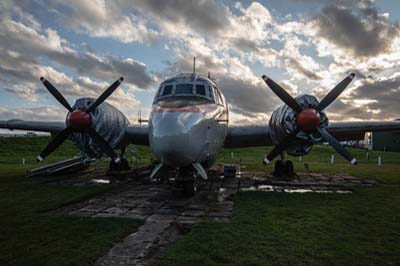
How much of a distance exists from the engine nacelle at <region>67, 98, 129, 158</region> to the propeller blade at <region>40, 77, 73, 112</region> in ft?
1.15

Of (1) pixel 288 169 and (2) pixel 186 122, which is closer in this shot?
(2) pixel 186 122

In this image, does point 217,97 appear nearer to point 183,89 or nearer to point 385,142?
point 183,89

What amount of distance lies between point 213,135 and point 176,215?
3405mm

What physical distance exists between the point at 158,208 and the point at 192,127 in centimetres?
253

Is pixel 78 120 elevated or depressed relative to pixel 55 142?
elevated

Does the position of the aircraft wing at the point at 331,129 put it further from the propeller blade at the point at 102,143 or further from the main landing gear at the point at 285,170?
the propeller blade at the point at 102,143

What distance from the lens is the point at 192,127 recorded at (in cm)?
906

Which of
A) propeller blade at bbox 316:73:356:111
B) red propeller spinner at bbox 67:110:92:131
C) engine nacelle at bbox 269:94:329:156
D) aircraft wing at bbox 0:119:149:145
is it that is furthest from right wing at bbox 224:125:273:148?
red propeller spinner at bbox 67:110:92:131

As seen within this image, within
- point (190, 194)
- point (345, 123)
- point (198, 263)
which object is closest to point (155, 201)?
point (190, 194)

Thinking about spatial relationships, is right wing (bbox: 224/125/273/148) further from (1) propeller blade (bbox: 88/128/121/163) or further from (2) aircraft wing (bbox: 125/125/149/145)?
(1) propeller blade (bbox: 88/128/121/163)

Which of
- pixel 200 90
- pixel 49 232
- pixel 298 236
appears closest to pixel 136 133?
pixel 200 90

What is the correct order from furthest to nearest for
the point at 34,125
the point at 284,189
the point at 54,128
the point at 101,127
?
the point at 34,125
the point at 54,128
the point at 101,127
the point at 284,189

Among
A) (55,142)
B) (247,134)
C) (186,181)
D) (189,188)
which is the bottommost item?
(189,188)

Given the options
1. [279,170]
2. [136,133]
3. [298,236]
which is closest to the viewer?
[298,236]
